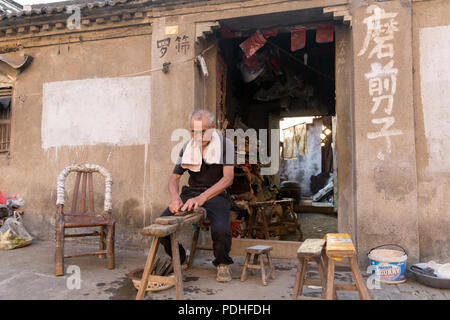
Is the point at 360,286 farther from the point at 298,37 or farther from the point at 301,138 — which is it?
the point at 301,138

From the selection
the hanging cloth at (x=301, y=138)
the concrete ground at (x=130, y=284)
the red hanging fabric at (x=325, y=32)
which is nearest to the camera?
the concrete ground at (x=130, y=284)

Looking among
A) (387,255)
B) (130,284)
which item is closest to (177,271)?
(130,284)

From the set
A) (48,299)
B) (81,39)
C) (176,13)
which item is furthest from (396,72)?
(81,39)

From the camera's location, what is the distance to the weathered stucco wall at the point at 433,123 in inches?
161

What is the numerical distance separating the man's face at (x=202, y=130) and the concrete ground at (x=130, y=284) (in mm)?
1623

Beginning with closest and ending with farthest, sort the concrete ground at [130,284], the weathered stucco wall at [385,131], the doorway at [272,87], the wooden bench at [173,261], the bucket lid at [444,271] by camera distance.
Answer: the wooden bench at [173,261]
the concrete ground at [130,284]
the bucket lid at [444,271]
the weathered stucco wall at [385,131]
the doorway at [272,87]

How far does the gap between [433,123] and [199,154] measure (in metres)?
2.99

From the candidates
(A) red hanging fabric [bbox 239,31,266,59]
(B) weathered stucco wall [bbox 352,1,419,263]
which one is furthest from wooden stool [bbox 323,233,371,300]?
(A) red hanging fabric [bbox 239,31,266,59]

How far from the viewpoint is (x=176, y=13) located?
201 inches

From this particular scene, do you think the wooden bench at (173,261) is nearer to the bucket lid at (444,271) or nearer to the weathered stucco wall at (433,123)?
the bucket lid at (444,271)

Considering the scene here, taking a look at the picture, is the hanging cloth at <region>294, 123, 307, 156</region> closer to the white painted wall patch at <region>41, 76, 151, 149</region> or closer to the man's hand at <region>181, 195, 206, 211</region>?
the white painted wall patch at <region>41, 76, 151, 149</region>

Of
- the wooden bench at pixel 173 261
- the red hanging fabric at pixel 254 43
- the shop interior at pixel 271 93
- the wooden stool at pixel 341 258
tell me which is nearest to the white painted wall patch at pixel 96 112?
the shop interior at pixel 271 93

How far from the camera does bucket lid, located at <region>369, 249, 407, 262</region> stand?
11.8ft

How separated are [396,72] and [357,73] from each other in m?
0.46
